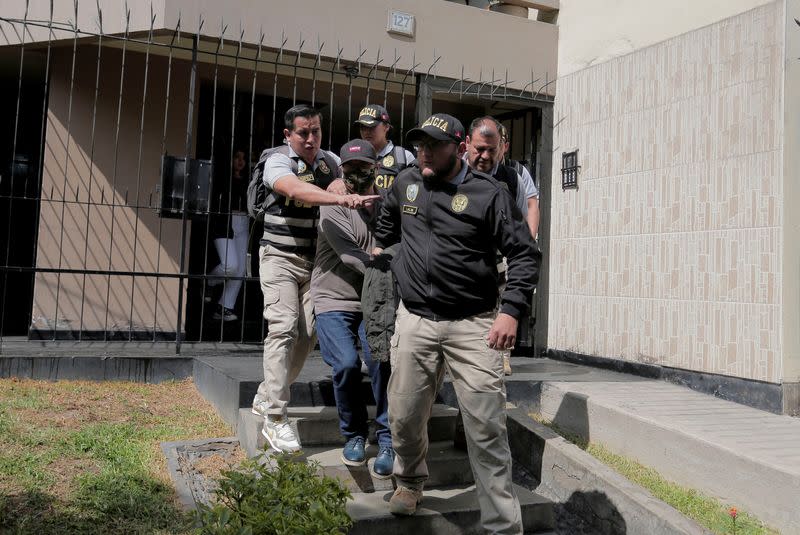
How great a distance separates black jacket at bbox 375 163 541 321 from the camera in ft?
11.3

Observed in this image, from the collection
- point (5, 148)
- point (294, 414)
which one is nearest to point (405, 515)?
point (294, 414)

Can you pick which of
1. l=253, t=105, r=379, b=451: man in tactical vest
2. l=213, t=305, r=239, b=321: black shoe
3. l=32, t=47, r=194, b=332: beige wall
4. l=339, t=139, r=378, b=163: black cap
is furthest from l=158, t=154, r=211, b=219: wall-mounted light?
l=339, t=139, r=378, b=163: black cap

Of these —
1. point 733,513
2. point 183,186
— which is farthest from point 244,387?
point 733,513

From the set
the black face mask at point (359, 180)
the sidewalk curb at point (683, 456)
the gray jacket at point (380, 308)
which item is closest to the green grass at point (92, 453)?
the gray jacket at point (380, 308)

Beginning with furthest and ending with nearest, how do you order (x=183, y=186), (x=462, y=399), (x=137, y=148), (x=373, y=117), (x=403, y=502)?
1. (x=137, y=148)
2. (x=183, y=186)
3. (x=373, y=117)
4. (x=403, y=502)
5. (x=462, y=399)

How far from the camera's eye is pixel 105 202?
25.3 feet

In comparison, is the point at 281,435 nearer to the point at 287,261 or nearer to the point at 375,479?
the point at 375,479

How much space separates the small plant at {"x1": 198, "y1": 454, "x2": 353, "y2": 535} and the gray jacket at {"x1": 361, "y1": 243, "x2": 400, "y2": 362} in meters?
0.99

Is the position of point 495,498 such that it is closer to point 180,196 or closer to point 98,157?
point 180,196

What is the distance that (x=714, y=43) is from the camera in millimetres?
6297

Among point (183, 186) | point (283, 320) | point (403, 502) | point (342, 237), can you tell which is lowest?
point (403, 502)

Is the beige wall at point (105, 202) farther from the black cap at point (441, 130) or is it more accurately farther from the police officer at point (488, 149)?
the black cap at point (441, 130)

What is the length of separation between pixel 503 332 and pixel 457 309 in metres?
0.28

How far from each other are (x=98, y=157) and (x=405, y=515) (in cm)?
565
